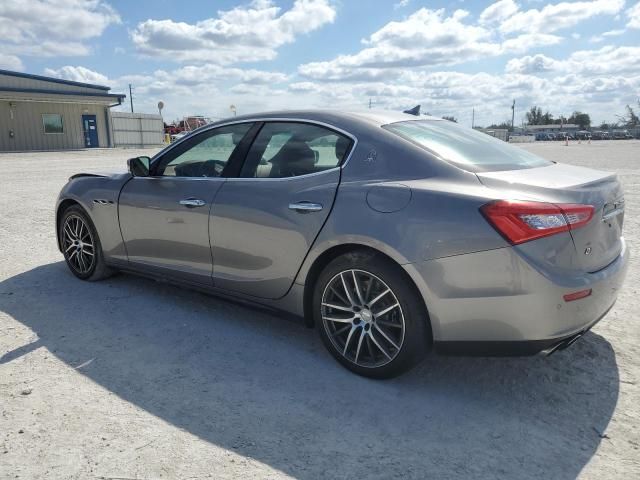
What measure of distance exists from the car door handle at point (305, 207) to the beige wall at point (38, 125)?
1335 inches

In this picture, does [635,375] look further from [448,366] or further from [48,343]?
[48,343]

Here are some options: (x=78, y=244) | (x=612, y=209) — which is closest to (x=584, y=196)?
(x=612, y=209)

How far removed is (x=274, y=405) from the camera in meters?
2.86

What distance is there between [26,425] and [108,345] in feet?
3.16

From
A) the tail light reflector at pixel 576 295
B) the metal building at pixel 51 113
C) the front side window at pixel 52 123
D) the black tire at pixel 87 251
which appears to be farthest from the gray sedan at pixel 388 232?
the front side window at pixel 52 123

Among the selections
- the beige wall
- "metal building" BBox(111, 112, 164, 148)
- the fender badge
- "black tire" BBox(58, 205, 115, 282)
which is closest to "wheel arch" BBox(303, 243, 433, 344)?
the fender badge

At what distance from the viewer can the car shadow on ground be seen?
2.42 m

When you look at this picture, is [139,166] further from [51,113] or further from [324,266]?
[51,113]

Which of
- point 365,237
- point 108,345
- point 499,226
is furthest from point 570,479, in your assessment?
point 108,345

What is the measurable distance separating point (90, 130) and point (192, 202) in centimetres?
3521

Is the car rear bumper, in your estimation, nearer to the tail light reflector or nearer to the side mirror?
the tail light reflector

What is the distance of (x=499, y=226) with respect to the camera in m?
2.56

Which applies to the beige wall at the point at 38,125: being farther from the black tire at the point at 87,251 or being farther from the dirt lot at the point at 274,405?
the dirt lot at the point at 274,405

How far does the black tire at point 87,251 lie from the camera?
480 centimetres
